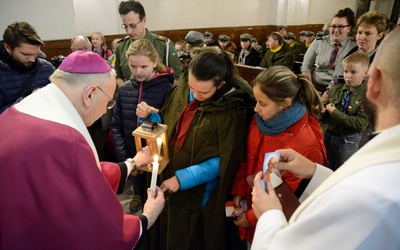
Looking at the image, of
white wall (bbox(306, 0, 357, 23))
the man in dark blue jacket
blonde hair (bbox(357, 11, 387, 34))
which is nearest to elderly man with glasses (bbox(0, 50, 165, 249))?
the man in dark blue jacket

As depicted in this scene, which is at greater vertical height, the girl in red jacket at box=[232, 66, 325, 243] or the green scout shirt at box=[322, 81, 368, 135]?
the girl in red jacket at box=[232, 66, 325, 243]

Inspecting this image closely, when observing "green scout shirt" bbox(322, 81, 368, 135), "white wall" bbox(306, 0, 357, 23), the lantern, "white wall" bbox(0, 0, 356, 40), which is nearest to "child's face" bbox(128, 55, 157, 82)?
the lantern

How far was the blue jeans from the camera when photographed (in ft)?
9.17

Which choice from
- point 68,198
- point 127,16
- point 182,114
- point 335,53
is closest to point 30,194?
point 68,198

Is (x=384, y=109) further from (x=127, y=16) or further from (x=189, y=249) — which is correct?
(x=127, y=16)

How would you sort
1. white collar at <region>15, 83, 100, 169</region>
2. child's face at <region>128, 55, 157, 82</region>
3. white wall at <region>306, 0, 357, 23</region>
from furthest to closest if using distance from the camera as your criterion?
white wall at <region>306, 0, 357, 23</region> < child's face at <region>128, 55, 157, 82</region> < white collar at <region>15, 83, 100, 169</region>

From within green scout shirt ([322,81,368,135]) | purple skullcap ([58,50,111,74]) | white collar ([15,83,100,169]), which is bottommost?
green scout shirt ([322,81,368,135])

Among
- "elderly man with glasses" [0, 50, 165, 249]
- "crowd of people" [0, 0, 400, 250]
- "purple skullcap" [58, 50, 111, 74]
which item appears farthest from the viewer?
"purple skullcap" [58, 50, 111, 74]

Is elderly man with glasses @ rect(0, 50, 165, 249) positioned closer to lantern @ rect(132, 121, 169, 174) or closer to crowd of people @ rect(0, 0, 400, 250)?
crowd of people @ rect(0, 0, 400, 250)

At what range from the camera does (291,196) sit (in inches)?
54.6

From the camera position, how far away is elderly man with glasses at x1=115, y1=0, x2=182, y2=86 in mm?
3242

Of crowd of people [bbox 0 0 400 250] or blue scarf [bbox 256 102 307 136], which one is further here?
blue scarf [bbox 256 102 307 136]

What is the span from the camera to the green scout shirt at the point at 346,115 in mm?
2654

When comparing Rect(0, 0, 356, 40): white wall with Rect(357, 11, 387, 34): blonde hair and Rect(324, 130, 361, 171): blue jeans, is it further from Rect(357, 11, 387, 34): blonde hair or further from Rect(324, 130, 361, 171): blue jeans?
Rect(324, 130, 361, 171): blue jeans
